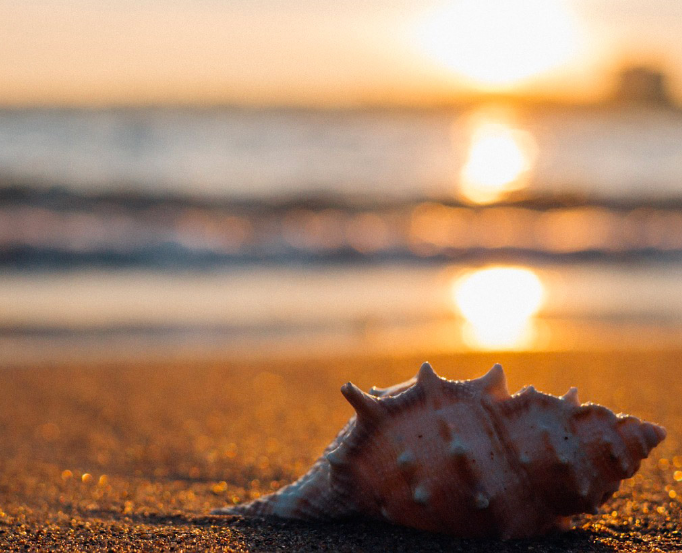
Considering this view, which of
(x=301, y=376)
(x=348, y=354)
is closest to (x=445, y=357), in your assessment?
(x=348, y=354)

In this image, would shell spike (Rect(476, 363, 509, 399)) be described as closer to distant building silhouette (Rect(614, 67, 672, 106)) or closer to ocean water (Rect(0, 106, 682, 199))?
ocean water (Rect(0, 106, 682, 199))

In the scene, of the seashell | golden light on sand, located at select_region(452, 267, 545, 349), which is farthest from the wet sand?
golden light on sand, located at select_region(452, 267, 545, 349)

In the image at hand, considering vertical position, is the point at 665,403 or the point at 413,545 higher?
the point at 665,403

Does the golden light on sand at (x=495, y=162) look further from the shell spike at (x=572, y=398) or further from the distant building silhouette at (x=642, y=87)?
the distant building silhouette at (x=642, y=87)

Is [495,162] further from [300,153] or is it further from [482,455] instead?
[482,455]

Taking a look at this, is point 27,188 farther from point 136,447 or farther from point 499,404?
point 499,404

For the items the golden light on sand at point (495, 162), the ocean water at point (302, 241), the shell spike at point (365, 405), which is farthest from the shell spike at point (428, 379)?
the golden light on sand at point (495, 162)
